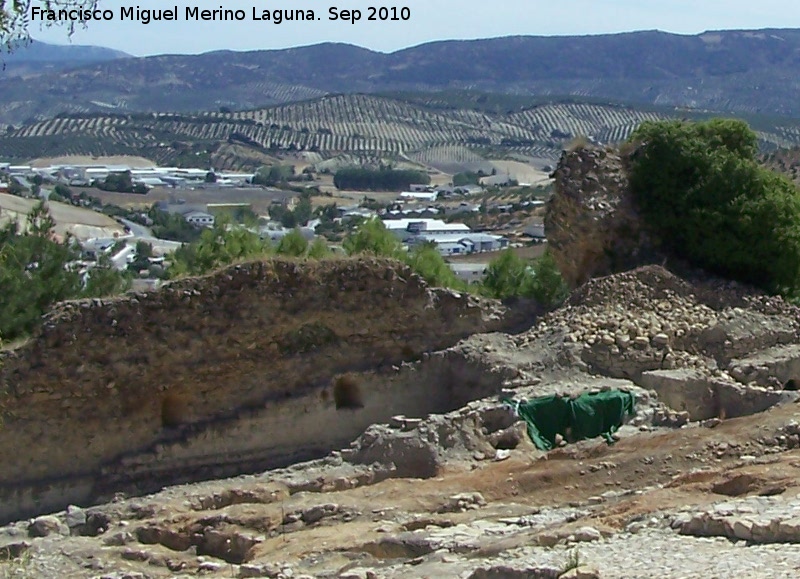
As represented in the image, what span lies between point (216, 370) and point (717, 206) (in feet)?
29.9

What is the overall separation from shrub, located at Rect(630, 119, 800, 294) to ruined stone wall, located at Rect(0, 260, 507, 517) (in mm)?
3830

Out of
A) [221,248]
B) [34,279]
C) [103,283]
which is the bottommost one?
[103,283]

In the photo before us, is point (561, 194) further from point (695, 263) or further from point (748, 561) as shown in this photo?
point (748, 561)

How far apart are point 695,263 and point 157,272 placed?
98.0 ft

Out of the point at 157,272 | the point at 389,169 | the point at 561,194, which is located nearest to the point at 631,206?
the point at 561,194

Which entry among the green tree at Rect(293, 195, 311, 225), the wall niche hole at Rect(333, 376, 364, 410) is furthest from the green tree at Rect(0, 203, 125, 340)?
the green tree at Rect(293, 195, 311, 225)

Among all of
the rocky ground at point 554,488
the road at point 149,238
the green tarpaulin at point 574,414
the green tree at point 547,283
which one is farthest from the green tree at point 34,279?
the road at point 149,238

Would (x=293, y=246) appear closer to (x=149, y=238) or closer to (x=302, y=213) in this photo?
(x=149, y=238)

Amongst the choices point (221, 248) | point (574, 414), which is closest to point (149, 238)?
point (221, 248)

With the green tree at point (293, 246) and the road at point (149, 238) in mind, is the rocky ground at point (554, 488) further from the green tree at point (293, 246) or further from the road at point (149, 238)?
the road at point (149, 238)

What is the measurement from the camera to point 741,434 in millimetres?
14211

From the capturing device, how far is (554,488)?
44.6 ft

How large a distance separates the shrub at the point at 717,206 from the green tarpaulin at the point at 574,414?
5044mm

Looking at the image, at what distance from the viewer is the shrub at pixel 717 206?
20.0 m
